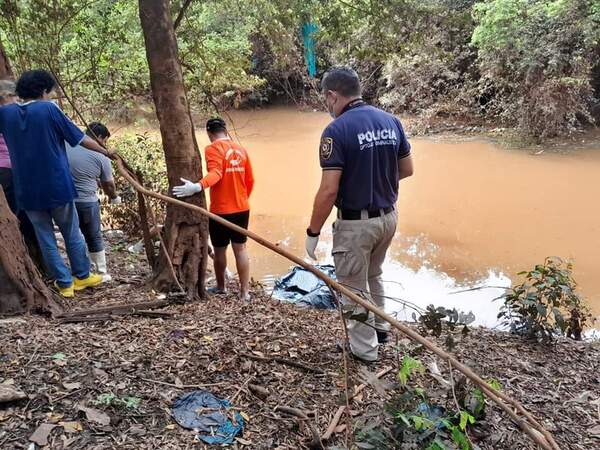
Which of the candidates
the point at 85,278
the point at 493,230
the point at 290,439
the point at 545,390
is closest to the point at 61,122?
the point at 85,278

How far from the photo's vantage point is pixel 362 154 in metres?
2.85

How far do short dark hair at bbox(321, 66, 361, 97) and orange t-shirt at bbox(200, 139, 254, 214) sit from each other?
1.33 metres

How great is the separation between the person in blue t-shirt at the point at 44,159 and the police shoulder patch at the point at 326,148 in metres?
1.39

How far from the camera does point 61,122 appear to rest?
346 cm

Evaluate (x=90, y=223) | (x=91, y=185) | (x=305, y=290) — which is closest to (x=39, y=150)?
(x=91, y=185)

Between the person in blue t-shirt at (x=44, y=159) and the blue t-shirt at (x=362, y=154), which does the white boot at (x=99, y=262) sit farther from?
the blue t-shirt at (x=362, y=154)

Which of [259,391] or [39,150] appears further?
[39,150]

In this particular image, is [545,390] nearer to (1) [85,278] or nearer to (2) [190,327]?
(2) [190,327]

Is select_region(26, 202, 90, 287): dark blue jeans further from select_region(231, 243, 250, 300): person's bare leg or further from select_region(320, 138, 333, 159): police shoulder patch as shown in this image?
select_region(320, 138, 333, 159): police shoulder patch

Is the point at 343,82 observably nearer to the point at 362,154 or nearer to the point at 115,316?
the point at 362,154

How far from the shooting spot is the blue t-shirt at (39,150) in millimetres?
3443

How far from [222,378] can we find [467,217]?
705 cm

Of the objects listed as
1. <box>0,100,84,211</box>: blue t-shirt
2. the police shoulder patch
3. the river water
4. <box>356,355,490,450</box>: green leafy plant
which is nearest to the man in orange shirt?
<box>0,100,84,211</box>: blue t-shirt

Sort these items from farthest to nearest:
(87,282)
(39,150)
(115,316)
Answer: (87,282), (39,150), (115,316)
